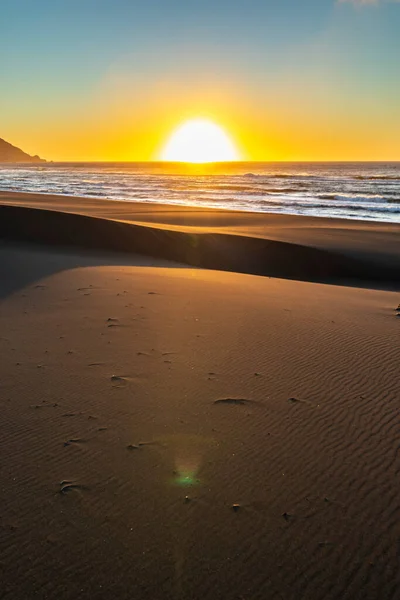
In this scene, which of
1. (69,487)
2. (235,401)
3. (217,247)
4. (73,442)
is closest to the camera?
(69,487)

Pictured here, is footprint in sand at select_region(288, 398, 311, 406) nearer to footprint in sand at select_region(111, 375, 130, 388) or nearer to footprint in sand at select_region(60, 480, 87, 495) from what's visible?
footprint in sand at select_region(111, 375, 130, 388)

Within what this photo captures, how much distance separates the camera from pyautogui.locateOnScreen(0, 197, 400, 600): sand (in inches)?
96.0

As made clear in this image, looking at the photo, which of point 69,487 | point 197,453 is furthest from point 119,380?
point 69,487

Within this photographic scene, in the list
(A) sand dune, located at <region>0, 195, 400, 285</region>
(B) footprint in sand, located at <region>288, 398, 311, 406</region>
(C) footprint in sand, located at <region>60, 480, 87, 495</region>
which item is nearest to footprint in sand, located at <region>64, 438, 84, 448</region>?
(C) footprint in sand, located at <region>60, 480, 87, 495</region>

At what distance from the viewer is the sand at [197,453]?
8.00ft

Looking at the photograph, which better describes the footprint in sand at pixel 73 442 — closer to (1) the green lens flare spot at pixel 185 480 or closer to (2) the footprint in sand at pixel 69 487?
(2) the footprint in sand at pixel 69 487

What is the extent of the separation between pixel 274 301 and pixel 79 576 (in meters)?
5.78

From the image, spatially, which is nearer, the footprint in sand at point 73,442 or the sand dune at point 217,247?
the footprint in sand at point 73,442

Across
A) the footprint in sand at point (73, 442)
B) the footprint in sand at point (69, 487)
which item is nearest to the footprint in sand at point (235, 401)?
the footprint in sand at point (73, 442)

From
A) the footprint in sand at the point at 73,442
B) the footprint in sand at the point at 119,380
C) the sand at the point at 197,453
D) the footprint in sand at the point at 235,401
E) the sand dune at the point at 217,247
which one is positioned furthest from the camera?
the sand dune at the point at 217,247

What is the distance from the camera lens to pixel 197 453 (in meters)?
3.40

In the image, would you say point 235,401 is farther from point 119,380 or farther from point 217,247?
point 217,247

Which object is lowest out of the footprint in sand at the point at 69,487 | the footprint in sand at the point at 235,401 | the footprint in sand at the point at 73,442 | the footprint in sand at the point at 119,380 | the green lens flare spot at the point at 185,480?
the footprint in sand at the point at 69,487

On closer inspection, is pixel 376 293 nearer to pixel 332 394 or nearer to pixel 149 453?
pixel 332 394
